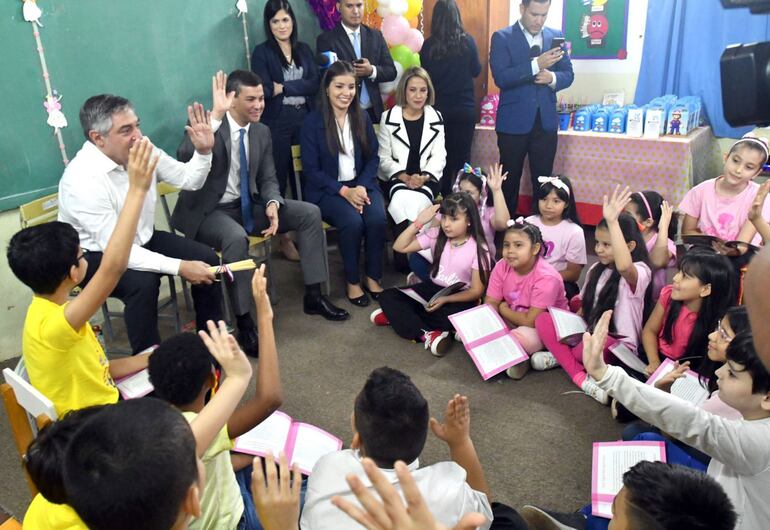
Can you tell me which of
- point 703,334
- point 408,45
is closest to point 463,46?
point 408,45

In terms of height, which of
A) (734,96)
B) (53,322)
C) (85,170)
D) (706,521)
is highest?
(734,96)

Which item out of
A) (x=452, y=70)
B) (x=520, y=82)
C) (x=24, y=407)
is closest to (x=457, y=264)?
(x=520, y=82)

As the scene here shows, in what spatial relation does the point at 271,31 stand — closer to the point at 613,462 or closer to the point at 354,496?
the point at 613,462

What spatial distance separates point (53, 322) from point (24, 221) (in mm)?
1209

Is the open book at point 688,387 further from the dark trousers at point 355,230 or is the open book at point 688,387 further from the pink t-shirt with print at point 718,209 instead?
the dark trousers at point 355,230

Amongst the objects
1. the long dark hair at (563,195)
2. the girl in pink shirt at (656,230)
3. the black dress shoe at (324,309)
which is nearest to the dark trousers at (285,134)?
the black dress shoe at (324,309)

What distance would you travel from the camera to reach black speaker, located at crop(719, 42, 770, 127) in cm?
135

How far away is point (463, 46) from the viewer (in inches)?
155

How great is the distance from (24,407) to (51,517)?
35 cm

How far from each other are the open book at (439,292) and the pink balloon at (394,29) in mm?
2010

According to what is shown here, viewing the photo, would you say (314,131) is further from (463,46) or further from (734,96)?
(734,96)

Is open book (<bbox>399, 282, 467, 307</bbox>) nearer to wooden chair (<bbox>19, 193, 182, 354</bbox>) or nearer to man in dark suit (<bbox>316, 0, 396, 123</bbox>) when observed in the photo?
wooden chair (<bbox>19, 193, 182, 354</bbox>)

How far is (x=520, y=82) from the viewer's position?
374 cm

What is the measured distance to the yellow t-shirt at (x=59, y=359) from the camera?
5.43 feet
